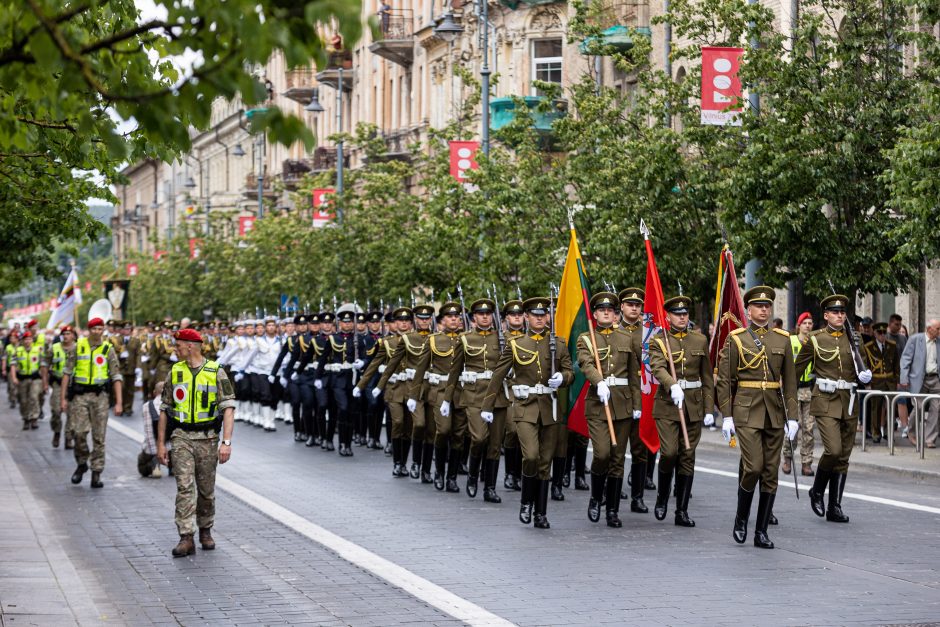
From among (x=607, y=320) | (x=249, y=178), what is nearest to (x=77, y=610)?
(x=607, y=320)

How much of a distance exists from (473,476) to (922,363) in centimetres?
924

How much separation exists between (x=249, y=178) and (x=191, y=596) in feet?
227

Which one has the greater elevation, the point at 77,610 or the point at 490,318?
the point at 490,318

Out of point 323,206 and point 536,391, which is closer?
point 536,391

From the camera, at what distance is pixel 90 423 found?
18.5 metres

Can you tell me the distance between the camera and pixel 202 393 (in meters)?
12.5

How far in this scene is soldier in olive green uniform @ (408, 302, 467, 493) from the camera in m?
17.1

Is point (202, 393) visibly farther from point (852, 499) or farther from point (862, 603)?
point (852, 499)

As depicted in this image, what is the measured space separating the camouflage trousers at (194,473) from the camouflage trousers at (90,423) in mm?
5732

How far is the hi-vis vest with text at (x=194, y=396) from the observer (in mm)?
12414

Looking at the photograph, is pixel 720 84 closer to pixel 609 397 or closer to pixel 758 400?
pixel 609 397

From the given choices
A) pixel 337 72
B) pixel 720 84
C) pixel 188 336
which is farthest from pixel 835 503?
pixel 337 72

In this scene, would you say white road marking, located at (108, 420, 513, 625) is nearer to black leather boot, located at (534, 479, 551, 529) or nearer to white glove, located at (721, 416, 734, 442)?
black leather boot, located at (534, 479, 551, 529)

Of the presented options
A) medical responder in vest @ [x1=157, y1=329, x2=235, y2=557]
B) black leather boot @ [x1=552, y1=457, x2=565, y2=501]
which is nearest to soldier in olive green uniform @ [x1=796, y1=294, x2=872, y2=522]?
black leather boot @ [x1=552, y1=457, x2=565, y2=501]
